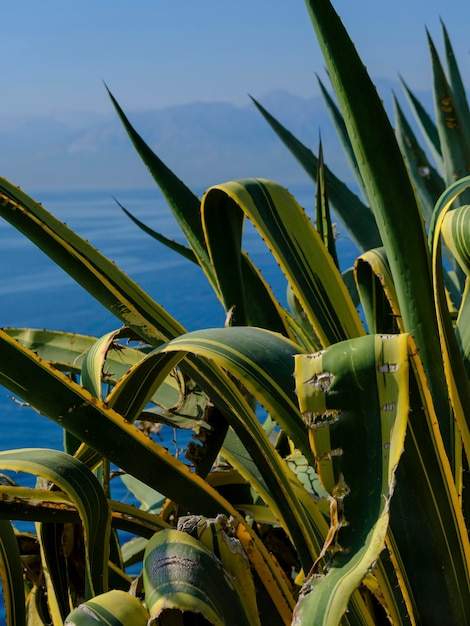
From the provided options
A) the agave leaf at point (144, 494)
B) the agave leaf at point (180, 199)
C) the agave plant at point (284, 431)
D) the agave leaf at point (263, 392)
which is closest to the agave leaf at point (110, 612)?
the agave plant at point (284, 431)

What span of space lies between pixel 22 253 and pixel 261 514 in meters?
6.47

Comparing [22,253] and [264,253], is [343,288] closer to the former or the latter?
[264,253]

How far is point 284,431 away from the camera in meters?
0.38

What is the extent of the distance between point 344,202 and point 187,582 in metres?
0.91

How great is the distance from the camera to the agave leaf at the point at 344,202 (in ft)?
3.79

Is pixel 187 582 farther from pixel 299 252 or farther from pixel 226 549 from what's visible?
pixel 299 252

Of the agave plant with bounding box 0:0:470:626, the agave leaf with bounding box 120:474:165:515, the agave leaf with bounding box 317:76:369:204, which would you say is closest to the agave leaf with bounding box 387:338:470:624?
the agave plant with bounding box 0:0:470:626

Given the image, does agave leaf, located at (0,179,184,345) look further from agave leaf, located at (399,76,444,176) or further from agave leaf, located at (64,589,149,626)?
agave leaf, located at (399,76,444,176)

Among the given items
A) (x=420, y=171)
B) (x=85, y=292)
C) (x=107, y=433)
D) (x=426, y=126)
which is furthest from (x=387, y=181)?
(x=85, y=292)

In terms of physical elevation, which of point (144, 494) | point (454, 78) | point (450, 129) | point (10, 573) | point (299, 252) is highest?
point (454, 78)

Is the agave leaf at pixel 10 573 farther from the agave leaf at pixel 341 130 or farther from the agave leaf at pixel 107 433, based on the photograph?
the agave leaf at pixel 341 130

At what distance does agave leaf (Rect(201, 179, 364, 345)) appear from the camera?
1.53 feet

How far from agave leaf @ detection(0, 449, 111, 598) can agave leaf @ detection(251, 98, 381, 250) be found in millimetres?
815

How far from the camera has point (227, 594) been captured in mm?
335
